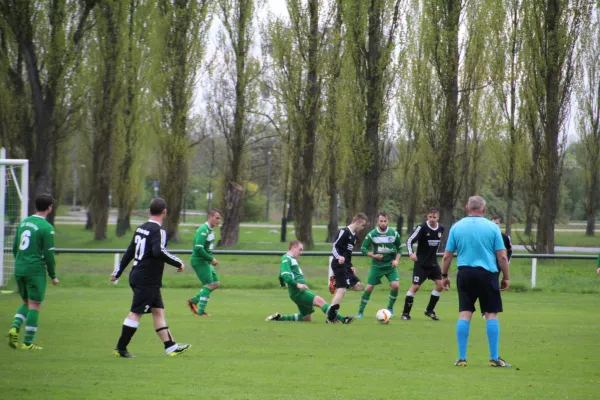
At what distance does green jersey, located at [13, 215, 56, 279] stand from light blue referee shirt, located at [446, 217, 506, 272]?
521 cm

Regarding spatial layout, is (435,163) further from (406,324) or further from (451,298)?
(406,324)

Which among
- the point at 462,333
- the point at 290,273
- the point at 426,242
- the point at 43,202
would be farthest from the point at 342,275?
the point at 43,202

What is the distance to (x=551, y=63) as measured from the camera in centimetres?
2641

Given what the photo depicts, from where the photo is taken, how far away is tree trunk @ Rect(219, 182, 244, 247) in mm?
35812

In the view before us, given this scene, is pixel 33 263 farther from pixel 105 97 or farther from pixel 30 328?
pixel 105 97

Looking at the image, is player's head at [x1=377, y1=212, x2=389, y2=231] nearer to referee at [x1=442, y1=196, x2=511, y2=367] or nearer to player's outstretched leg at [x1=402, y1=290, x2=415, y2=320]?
player's outstretched leg at [x1=402, y1=290, x2=415, y2=320]

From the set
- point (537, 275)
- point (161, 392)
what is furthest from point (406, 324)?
point (537, 275)

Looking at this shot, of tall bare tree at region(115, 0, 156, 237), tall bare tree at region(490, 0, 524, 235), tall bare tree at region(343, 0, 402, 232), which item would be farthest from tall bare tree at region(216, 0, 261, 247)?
tall bare tree at region(490, 0, 524, 235)

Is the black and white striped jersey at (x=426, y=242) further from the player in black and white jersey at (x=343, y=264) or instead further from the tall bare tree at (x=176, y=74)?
the tall bare tree at (x=176, y=74)

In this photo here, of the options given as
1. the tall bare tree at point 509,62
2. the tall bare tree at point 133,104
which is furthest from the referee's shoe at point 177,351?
the tall bare tree at point 133,104

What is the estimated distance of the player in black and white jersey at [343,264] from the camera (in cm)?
1396

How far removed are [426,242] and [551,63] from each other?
537 inches

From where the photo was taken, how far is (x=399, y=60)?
2881 cm

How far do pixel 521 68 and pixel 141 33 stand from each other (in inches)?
680
